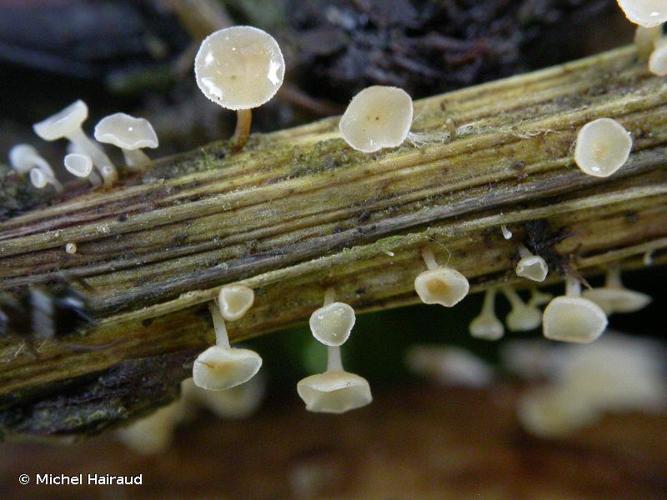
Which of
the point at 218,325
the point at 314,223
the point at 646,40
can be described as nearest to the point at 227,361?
the point at 218,325

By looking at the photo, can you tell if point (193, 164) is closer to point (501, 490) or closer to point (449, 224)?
point (449, 224)

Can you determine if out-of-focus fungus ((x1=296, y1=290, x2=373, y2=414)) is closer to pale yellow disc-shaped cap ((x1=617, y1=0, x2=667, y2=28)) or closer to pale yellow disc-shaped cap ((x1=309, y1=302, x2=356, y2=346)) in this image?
pale yellow disc-shaped cap ((x1=309, y1=302, x2=356, y2=346))

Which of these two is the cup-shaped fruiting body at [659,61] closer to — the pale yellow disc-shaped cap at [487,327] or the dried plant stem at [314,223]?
the dried plant stem at [314,223]

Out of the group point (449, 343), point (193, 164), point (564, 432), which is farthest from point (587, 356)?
point (193, 164)

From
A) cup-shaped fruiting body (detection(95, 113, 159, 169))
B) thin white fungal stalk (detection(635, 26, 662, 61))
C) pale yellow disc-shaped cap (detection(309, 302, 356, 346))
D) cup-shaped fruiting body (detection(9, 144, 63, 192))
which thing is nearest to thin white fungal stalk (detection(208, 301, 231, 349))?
pale yellow disc-shaped cap (detection(309, 302, 356, 346))

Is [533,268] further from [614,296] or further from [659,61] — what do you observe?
[659,61]
